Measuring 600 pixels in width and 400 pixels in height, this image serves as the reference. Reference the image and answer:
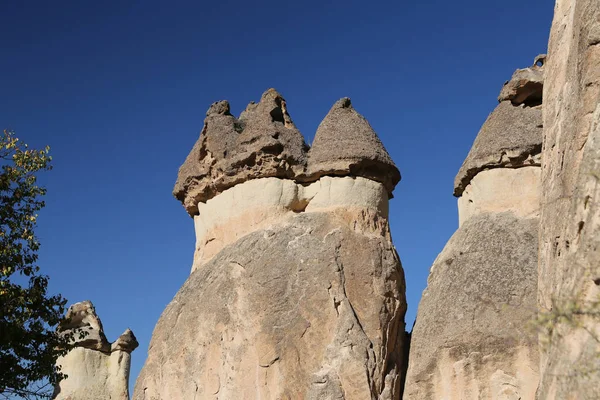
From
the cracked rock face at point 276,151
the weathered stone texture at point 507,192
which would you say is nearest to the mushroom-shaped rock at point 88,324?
the cracked rock face at point 276,151

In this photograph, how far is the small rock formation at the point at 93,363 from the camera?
1683 cm

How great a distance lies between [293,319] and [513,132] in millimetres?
4085

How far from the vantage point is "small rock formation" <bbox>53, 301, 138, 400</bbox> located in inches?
663

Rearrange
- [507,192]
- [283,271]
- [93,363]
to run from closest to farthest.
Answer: [283,271] → [507,192] → [93,363]

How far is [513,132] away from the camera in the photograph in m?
11.8

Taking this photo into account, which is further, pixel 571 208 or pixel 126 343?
pixel 126 343

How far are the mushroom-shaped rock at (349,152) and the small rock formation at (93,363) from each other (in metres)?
7.10

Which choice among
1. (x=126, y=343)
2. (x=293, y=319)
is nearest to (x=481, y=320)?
(x=293, y=319)

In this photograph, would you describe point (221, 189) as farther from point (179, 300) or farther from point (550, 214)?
point (550, 214)

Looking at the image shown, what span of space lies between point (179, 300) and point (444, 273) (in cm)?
380

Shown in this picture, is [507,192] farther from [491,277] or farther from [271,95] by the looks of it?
[271,95]

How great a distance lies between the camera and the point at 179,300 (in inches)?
475

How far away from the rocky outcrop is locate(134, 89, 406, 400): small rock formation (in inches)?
154

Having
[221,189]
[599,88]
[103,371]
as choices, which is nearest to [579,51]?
[599,88]
